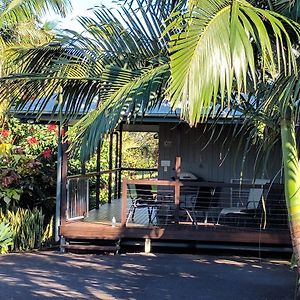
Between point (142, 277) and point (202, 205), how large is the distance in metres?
3.39

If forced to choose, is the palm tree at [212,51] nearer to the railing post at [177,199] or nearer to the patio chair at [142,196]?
the railing post at [177,199]

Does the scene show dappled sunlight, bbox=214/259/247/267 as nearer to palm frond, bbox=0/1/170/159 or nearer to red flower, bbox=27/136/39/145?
palm frond, bbox=0/1/170/159

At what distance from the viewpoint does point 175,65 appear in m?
2.99

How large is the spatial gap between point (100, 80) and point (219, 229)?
241 inches

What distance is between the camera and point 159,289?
293 inches

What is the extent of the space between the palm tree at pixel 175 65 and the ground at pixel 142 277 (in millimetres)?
3026

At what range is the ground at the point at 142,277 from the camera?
23.6 ft

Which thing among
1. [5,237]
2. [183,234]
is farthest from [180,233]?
[5,237]

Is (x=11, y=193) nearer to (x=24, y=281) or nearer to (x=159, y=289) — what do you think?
(x=24, y=281)

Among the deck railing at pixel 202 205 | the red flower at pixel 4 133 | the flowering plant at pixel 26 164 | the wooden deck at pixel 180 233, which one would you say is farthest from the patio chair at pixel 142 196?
the red flower at pixel 4 133

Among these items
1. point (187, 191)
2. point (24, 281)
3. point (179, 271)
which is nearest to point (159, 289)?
point (179, 271)

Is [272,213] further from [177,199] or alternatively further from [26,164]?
[26,164]

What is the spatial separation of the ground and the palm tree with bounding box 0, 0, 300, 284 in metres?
Result: 3.03

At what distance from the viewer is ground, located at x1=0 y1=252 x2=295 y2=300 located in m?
7.20
